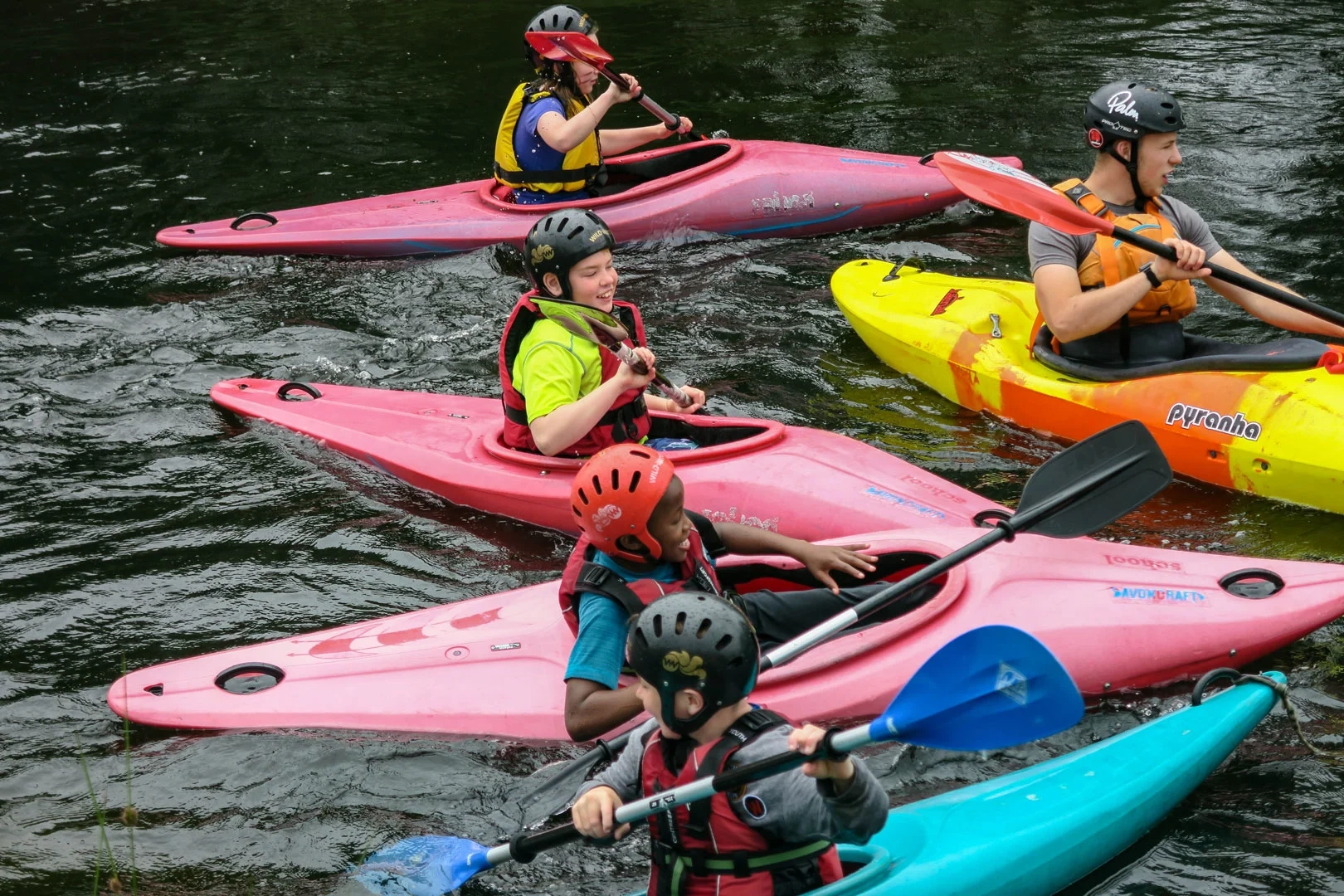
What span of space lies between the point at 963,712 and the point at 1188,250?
2741 millimetres

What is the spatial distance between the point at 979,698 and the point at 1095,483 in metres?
1.70

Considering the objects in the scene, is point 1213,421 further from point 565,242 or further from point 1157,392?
point 565,242

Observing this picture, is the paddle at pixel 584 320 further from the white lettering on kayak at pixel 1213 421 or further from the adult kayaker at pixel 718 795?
the adult kayaker at pixel 718 795

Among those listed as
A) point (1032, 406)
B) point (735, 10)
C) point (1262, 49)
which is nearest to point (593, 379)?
point (1032, 406)

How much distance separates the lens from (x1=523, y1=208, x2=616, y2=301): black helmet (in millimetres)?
4449

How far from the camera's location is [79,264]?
8133 millimetres

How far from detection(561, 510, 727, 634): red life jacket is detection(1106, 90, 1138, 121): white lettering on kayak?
2.35m

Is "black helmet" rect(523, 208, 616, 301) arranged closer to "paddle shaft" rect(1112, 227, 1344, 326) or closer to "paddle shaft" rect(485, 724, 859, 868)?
"paddle shaft" rect(1112, 227, 1344, 326)

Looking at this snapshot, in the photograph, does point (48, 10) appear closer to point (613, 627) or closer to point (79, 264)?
point (79, 264)

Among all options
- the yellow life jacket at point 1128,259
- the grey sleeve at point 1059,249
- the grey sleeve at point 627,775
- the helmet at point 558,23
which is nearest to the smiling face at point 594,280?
the grey sleeve at point 1059,249

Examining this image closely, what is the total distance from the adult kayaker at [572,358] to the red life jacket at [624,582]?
1081 mm

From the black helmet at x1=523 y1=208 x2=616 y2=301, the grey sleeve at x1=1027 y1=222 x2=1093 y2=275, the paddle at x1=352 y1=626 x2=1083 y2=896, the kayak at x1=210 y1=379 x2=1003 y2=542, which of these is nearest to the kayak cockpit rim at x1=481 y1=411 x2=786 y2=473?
the kayak at x1=210 y1=379 x2=1003 y2=542

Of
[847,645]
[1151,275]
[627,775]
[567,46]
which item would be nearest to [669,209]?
[567,46]

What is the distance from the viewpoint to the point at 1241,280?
4801mm
